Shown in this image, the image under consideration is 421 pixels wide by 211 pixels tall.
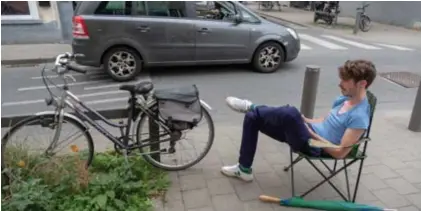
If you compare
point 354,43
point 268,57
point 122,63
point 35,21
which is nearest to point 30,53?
point 35,21

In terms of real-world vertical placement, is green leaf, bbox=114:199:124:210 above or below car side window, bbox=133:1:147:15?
below

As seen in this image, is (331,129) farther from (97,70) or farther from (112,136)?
(97,70)

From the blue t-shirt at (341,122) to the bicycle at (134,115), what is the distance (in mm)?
974

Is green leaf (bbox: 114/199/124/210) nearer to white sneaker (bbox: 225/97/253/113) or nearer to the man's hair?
white sneaker (bbox: 225/97/253/113)

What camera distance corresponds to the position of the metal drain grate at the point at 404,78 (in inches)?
263

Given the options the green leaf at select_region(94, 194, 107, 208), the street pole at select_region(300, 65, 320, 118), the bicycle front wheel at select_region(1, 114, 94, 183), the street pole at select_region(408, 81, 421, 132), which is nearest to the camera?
the green leaf at select_region(94, 194, 107, 208)

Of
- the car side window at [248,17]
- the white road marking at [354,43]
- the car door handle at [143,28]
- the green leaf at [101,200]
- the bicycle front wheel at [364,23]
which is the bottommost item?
the white road marking at [354,43]

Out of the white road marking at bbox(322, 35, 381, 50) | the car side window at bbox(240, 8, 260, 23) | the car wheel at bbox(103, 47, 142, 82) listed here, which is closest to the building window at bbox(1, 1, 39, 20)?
the car wheel at bbox(103, 47, 142, 82)

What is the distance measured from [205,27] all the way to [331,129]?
4476 millimetres

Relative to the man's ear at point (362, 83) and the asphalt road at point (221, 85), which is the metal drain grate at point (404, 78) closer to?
the asphalt road at point (221, 85)

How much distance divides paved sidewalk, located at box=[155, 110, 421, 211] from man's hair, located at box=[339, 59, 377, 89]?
102 cm

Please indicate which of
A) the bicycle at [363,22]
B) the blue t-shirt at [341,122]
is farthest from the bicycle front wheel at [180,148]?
the bicycle at [363,22]

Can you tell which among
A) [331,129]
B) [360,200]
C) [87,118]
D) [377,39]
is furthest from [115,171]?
[377,39]

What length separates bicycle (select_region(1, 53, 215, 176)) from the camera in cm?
276
